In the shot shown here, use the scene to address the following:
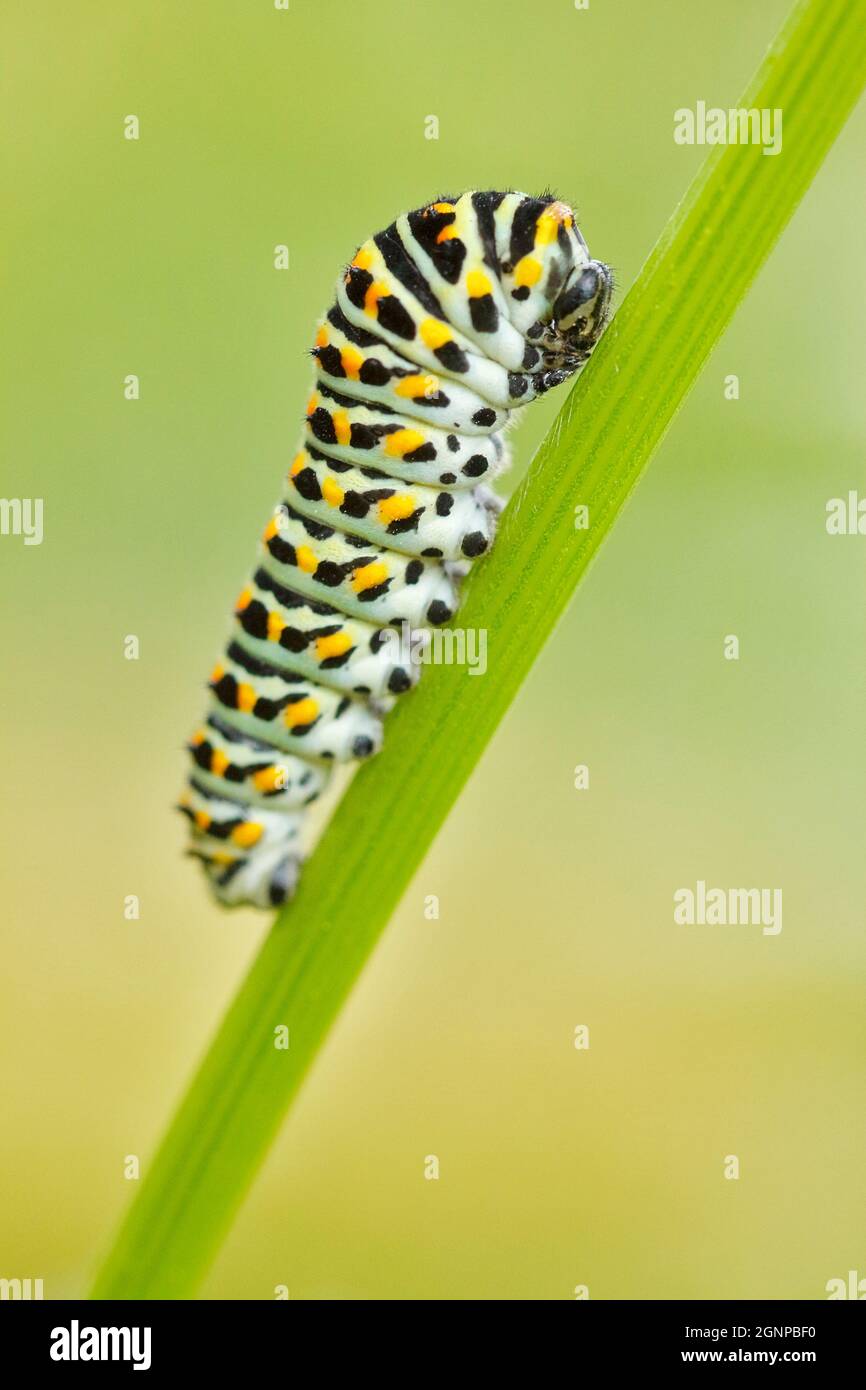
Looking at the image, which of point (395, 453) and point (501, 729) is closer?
point (395, 453)

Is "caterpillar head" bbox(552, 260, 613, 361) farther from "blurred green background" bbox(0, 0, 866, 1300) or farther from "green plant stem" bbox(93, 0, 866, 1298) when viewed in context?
"blurred green background" bbox(0, 0, 866, 1300)

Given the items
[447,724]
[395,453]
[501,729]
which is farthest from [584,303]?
[501,729]

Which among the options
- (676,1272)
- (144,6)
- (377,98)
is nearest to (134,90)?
(144,6)

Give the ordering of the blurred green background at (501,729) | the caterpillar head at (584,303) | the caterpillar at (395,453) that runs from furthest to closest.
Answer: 1. the blurred green background at (501,729)
2. the caterpillar at (395,453)
3. the caterpillar head at (584,303)

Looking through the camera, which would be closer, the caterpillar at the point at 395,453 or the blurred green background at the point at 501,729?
the caterpillar at the point at 395,453

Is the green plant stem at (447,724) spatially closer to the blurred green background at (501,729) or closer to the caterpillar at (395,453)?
the caterpillar at (395,453)

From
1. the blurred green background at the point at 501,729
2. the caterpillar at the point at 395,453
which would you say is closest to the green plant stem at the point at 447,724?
the caterpillar at the point at 395,453

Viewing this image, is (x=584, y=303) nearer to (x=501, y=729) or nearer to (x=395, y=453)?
(x=395, y=453)
